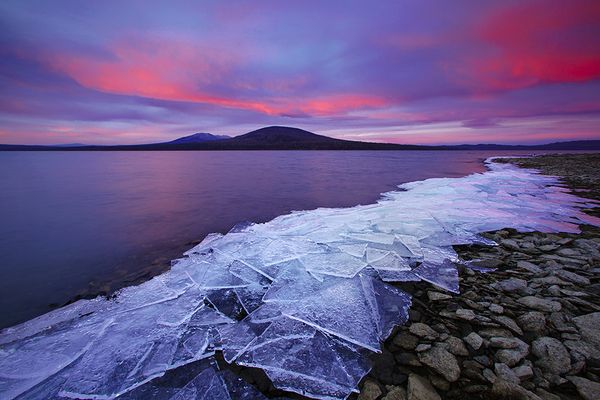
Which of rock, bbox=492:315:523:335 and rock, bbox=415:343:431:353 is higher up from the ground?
rock, bbox=492:315:523:335

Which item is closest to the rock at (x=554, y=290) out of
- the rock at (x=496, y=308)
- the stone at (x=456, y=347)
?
the rock at (x=496, y=308)

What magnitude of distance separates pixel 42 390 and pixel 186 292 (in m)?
1.32

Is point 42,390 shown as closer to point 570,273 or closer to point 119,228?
point 570,273

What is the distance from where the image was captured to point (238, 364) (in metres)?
2.03

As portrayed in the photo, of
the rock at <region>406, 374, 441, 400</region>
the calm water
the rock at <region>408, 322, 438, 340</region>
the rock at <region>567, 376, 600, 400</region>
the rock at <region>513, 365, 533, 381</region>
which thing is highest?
the rock at <region>567, 376, 600, 400</region>

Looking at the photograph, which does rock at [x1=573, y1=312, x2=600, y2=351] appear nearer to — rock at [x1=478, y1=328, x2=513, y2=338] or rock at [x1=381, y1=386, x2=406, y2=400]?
rock at [x1=478, y1=328, x2=513, y2=338]

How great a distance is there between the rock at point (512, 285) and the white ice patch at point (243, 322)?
1.50 ft

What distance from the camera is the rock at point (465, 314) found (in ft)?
7.78

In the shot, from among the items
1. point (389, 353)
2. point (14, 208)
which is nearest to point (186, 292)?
point (389, 353)

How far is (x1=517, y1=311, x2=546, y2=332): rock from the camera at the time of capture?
2.19m

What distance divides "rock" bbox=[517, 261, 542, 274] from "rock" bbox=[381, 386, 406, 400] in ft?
8.38

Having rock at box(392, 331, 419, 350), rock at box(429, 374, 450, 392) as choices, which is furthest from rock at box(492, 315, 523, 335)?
rock at box(429, 374, 450, 392)

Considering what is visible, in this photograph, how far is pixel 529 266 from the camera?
3.26 m

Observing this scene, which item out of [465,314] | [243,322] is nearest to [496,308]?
[465,314]
